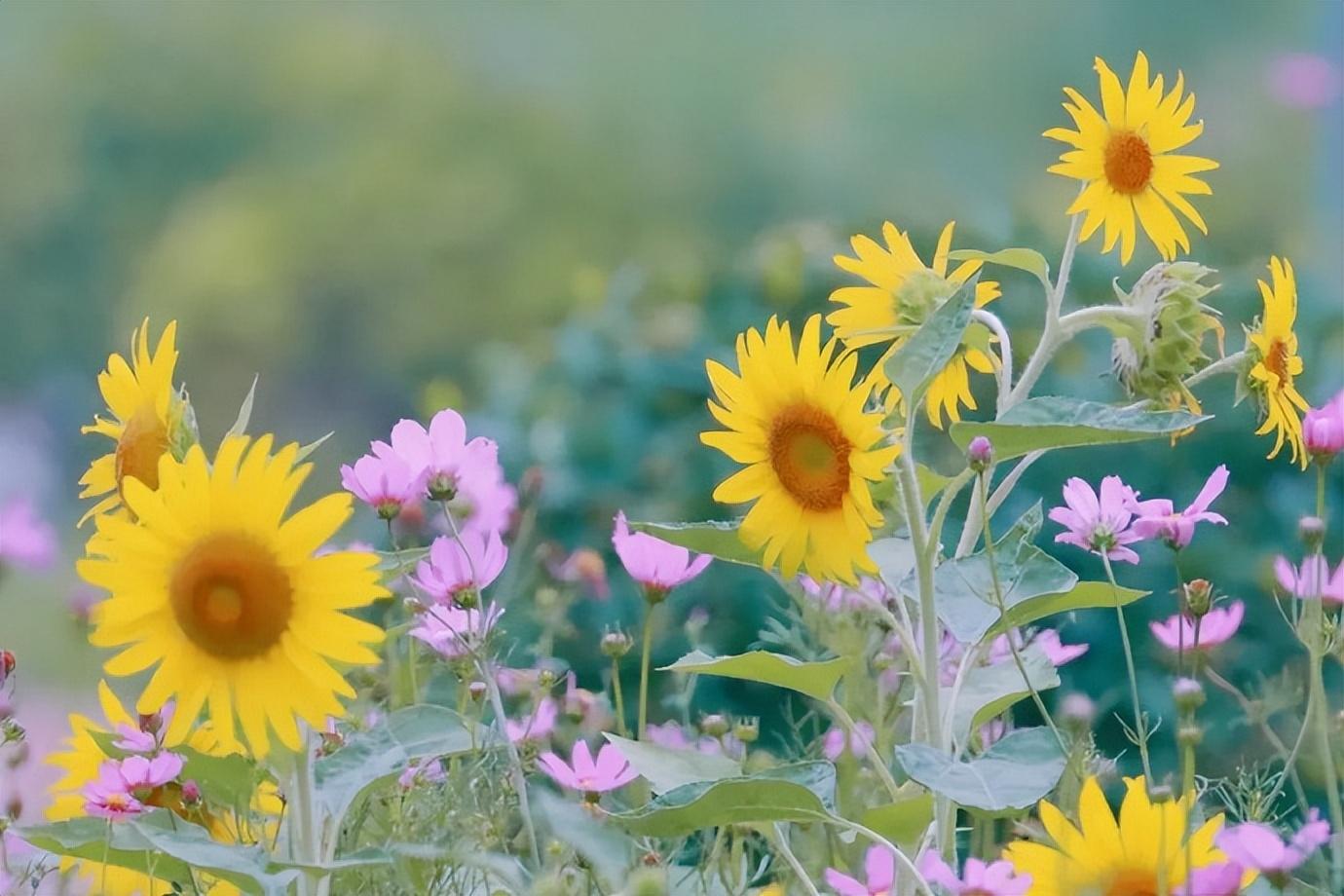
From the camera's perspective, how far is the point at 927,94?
2545mm

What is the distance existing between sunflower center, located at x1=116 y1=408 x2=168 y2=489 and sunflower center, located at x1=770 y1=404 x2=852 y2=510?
16 cm

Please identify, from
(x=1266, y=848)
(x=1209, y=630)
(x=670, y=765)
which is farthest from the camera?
(x=1209, y=630)

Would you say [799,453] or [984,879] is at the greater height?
[799,453]

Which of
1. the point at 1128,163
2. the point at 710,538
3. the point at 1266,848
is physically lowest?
the point at 1266,848

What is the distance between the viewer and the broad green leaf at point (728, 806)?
1.41 ft

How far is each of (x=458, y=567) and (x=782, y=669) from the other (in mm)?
117

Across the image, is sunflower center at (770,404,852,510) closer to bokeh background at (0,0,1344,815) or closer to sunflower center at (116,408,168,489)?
sunflower center at (116,408,168,489)

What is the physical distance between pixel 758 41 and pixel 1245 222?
89 centimetres

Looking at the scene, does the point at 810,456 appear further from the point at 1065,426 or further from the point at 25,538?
the point at 25,538

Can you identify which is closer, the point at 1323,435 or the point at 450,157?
the point at 1323,435

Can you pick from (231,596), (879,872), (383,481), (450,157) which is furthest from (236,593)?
(450,157)

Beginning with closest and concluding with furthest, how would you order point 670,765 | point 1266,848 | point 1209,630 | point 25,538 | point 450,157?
1. point 1266,848
2. point 670,765
3. point 1209,630
4. point 25,538
5. point 450,157

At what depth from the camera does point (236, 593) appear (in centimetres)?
40

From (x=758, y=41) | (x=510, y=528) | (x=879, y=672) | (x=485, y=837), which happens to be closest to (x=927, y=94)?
(x=758, y=41)
